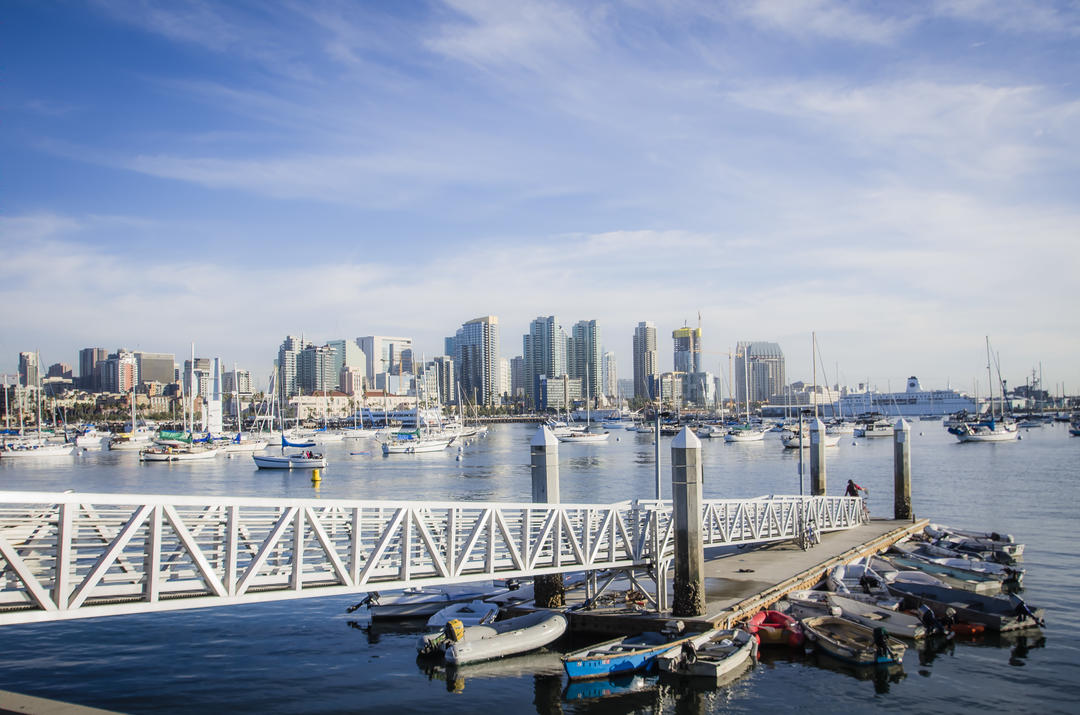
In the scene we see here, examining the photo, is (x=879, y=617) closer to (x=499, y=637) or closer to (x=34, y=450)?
(x=499, y=637)

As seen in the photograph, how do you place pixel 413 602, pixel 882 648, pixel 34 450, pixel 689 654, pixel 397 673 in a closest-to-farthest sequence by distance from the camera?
pixel 689 654 → pixel 397 673 → pixel 882 648 → pixel 413 602 → pixel 34 450

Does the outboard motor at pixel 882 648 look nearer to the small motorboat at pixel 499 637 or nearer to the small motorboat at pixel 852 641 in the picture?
the small motorboat at pixel 852 641

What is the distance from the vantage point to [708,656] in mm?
18188

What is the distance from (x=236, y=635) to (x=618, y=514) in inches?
460

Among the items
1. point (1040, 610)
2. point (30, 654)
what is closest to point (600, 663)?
point (1040, 610)

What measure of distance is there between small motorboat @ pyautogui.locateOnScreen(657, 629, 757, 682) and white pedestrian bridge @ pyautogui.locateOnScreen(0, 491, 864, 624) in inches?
78.5

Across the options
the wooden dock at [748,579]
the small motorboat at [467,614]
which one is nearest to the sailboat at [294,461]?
the wooden dock at [748,579]

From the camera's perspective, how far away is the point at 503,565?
18.1 meters

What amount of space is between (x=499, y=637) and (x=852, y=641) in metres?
8.71

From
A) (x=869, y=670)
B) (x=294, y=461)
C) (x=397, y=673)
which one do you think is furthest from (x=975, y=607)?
(x=294, y=461)

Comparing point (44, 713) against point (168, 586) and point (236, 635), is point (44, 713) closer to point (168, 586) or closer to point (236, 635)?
point (168, 586)

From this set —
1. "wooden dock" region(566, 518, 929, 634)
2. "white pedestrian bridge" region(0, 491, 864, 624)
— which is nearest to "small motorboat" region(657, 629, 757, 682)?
"wooden dock" region(566, 518, 929, 634)

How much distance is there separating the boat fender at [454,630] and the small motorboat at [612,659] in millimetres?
2900

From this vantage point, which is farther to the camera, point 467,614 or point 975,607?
point 975,607
